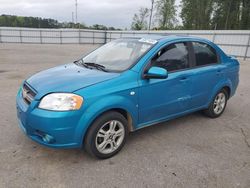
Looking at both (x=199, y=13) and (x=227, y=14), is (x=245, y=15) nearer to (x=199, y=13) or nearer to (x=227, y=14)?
(x=227, y=14)

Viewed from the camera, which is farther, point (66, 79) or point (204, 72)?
point (204, 72)

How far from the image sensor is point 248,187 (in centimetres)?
244

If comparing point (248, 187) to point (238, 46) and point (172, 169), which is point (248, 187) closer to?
point (172, 169)

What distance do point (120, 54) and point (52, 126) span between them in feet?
5.20

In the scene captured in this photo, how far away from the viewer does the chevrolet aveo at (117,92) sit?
2494mm

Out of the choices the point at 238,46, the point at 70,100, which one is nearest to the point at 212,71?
the point at 70,100

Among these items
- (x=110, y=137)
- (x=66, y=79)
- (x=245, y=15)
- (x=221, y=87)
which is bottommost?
(x=110, y=137)

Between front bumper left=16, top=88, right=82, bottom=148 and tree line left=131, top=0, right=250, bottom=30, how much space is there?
111 ft

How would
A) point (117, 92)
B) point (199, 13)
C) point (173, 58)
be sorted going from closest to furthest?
point (117, 92) < point (173, 58) < point (199, 13)

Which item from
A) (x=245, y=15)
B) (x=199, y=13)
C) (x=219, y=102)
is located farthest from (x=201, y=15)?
(x=219, y=102)

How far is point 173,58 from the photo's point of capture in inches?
135

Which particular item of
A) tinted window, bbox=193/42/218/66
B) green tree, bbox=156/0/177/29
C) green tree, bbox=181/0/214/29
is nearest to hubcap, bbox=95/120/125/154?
tinted window, bbox=193/42/218/66

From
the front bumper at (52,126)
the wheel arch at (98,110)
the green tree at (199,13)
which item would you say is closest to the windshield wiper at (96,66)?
the wheel arch at (98,110)

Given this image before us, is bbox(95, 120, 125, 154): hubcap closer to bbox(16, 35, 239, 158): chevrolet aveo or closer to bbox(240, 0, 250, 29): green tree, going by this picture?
bbox(16, 35, 239, 158): chevrolet aveo
